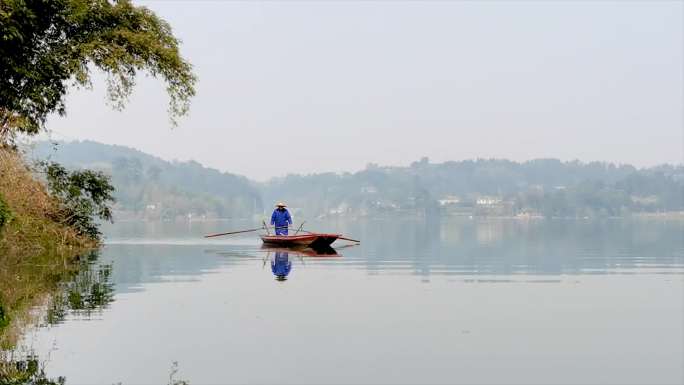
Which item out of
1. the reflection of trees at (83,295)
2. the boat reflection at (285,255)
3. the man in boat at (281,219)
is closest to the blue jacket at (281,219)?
the man in boat at (281,219)

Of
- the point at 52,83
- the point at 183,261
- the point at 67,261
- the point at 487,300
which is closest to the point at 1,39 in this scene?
the point at 52,83

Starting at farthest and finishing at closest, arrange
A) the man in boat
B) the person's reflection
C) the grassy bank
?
the man in boat
the person's reflection
the grassy bank

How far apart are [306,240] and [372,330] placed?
86.0 ft

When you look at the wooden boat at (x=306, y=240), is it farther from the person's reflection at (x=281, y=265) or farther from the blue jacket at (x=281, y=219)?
the person's reflection at (x=281, y=265)

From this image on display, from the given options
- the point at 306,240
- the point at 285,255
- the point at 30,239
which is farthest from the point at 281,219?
the point at 30,239

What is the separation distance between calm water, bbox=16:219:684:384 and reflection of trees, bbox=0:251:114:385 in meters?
0.31

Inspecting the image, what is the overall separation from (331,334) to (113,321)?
4.20m

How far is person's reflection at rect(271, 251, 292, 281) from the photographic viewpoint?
27.9 m

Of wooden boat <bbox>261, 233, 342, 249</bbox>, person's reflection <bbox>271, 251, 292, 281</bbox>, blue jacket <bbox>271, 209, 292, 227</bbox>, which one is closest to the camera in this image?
person's reflection <bbox>271, 251, 292, 281</bbox>

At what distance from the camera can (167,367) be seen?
39.9 feet

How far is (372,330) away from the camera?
1583 centimetres

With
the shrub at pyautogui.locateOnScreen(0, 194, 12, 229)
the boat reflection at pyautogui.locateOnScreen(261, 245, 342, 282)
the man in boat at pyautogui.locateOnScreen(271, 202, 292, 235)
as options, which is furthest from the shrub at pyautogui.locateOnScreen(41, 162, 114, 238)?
the shrub at pyautogui.locateOnScreen(0, 194, 12, 229)

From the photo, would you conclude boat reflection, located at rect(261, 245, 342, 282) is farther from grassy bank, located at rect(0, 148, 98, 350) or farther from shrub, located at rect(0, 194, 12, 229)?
shrub, located at rect(0, 194, 12, 229)

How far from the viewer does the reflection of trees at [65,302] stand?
11.3 m
